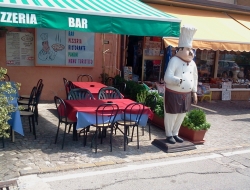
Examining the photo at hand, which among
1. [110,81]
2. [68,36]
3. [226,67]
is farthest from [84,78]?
[226,67]

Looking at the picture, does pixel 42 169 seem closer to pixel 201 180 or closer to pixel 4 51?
pixel 201 180

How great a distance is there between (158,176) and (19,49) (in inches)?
247

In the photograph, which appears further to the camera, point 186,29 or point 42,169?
point 186,29

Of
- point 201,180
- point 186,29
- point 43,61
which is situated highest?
point 186,29

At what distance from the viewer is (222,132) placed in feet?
26.3

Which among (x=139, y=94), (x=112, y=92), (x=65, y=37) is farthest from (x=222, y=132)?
(x=65, y=37)

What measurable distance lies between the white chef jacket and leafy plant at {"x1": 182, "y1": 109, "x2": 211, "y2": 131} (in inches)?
35.9

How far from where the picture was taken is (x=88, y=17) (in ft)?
19.4

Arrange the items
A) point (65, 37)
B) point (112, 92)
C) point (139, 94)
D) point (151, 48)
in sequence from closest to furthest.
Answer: point (112, 92) → point (139, 94) → point (65, 37) → point (151, 48)

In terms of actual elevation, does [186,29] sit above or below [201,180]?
above

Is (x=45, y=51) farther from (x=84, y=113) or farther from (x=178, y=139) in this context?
(x=178, y=139)

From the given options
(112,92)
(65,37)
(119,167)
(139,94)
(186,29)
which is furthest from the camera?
(65,37)

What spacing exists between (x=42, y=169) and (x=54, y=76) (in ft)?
17.6

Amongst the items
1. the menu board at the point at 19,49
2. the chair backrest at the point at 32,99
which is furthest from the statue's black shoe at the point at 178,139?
the menu board at the point at 19,49
